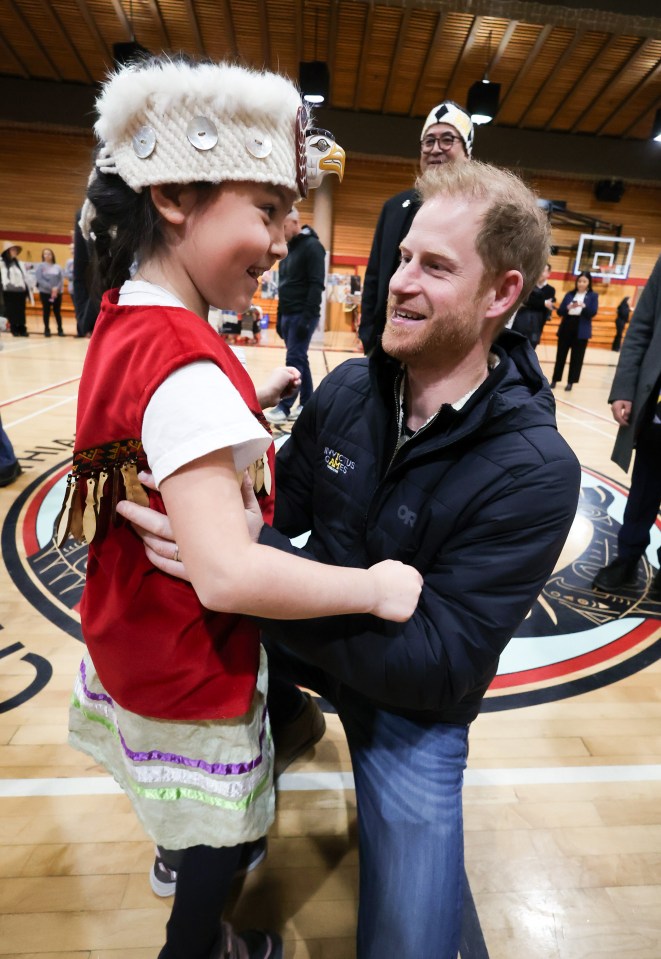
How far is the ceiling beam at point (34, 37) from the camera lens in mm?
10335

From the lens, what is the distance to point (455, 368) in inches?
49.8

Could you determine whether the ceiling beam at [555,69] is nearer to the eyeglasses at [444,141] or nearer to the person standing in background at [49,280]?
the eyeglasses at [444,141]

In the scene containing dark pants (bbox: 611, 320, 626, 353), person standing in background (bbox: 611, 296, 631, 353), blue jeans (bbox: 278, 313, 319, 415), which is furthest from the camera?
dark pants (bbox: 611, 320, 626, 353)

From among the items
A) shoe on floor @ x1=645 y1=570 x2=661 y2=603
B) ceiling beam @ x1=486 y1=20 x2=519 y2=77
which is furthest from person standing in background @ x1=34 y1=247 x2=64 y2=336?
shoe on floor @ x1=645 y1=570 x2=661 y2=603

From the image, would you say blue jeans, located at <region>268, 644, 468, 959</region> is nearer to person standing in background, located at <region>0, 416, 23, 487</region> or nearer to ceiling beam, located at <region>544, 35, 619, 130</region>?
person standing in background, located at <region>0, 416, 23, 487</region>

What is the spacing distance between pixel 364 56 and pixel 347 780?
13485mm

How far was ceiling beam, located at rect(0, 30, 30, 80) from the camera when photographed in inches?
439

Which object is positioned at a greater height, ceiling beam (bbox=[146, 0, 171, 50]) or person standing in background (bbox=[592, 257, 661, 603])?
ceiling beam (bbox=[146, 0, 171, 50])

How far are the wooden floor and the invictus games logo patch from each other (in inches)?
38.0

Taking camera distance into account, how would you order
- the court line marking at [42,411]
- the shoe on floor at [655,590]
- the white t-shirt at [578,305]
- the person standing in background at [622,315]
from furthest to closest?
the person standing in background at [622,315]
the white t-shirt at [578,305]
the court line marking at [42,411]
the shoe on floor at [655,590]

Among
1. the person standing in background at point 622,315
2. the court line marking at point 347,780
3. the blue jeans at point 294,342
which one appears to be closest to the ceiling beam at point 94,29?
the blue jeans at point 294,342

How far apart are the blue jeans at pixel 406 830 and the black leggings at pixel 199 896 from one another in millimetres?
319

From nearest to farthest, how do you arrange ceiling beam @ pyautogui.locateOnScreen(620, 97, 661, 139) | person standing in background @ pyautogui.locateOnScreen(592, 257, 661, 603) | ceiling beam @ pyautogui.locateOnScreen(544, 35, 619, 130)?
1. person standing in background @ pyautogui.locateOnScreen(592, 257, 661, 603)
2. ceiling beam @ pyautogui.locateOnScreen(544, 35, 619, 130)
3. ceiling beam @ pyautogui.locateOnScreen(620, 97, 661, 139)

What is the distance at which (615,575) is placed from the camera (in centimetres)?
266
